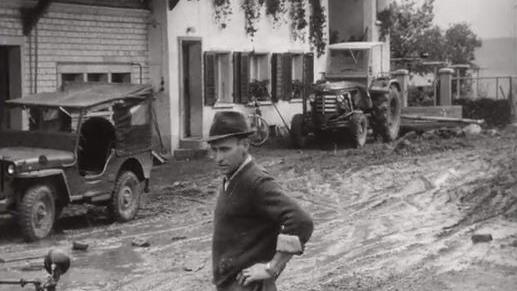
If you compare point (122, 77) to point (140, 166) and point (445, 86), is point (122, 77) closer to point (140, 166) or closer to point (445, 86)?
point (140, 166)

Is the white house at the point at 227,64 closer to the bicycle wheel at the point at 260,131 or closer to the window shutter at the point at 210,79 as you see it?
the window shutter at the point at 210,79

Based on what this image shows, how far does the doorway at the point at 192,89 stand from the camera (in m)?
23.8

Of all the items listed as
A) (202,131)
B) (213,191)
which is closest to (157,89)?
(202,131)

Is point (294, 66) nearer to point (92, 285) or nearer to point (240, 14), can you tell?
point (240, 14)

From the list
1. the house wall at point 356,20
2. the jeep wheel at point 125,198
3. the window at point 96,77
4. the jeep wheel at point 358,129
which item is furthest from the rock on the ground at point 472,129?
the jeep wheel at point 125,198

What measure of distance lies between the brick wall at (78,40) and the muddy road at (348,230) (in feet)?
8.55

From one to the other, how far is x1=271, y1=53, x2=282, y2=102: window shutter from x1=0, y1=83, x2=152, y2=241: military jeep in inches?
506

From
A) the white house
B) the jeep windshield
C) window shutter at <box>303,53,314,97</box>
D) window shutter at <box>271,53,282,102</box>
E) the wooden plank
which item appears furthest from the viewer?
window shutter at <box>303,53,314,97</box>

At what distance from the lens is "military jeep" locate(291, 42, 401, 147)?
2444cm

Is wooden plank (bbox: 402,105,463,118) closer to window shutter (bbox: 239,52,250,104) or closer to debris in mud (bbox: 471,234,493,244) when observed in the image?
window shutter (bbox: 239,52,250,104)

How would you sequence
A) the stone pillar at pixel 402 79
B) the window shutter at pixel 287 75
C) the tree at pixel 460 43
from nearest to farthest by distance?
the window shutter at pixel 287 75 < the stone pillar at pixel 402 79 < the tree at pixel 460 43

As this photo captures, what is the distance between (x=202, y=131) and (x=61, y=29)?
17.5 ft

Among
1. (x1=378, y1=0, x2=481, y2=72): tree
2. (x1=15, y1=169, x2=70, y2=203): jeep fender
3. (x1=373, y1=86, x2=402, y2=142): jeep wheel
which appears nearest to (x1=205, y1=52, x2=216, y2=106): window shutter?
(x1=373, y1=86, x2=402, y2=142): jeep wheel

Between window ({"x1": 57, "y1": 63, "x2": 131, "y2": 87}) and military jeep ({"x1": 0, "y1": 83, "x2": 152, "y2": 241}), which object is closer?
military jeep ({"x1": 0, "y1": 83, "x2": 152, "y2": 241})
